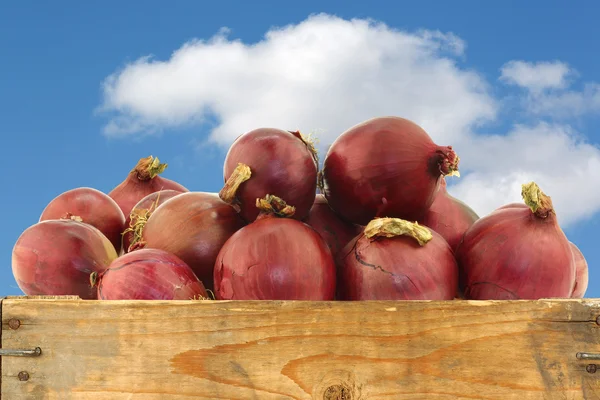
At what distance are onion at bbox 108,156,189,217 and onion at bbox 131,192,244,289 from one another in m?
0.67

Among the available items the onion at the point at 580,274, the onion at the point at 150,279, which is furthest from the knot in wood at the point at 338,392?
the onion at the point at 580,274

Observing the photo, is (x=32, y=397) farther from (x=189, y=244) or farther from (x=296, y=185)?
(x=296, y=185)

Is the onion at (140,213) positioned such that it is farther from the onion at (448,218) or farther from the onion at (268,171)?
the onion at (448,218)

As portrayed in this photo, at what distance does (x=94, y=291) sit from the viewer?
1.67 m

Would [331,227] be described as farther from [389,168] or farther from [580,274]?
[580,274]

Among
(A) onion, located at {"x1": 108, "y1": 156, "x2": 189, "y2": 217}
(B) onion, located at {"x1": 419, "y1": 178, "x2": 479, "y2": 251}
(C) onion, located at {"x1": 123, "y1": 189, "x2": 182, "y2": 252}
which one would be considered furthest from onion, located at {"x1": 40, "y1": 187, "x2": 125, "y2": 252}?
(B) onion, located at {"x1": 419, "y1": 178, "x2": 479, "y2": 251}

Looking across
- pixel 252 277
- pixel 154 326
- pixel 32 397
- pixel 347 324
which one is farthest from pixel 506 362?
pixel 32 397

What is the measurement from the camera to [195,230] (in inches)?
61.4

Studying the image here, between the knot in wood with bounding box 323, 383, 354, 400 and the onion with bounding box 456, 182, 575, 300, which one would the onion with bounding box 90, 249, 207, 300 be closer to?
the knot in wood with bounding box 323, 383, 354, 400

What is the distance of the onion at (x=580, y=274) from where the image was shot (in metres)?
1.89

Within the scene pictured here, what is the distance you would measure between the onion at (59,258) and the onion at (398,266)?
26.6 inches

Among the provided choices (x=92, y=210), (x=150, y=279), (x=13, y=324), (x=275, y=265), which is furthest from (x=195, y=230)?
(x=92, y=210)

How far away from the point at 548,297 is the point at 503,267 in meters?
0.12

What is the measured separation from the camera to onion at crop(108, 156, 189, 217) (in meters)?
2.27
